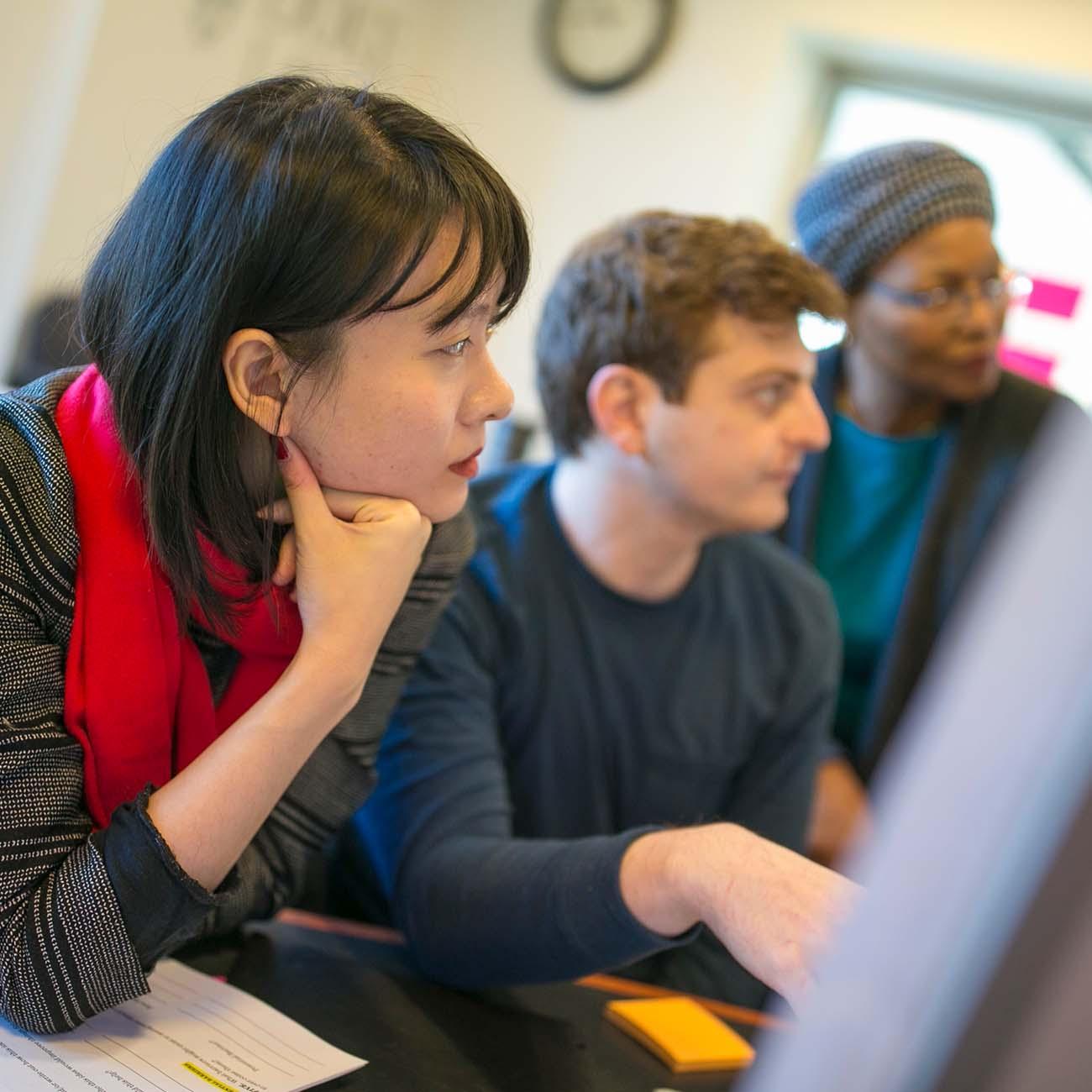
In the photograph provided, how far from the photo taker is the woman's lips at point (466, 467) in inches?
39.9

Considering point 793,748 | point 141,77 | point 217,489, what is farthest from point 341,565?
point 141,77

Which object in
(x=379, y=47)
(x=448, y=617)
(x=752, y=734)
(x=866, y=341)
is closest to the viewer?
(x=448, y=617)

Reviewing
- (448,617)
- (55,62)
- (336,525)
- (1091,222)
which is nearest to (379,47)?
(55,62)

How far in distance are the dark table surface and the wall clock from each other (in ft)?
10.1

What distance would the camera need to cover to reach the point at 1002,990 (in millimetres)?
300

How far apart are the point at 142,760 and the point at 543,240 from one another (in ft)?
10.3

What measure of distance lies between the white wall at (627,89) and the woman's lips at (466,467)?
2.22 m

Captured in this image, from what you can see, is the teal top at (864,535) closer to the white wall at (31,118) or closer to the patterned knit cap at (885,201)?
the patterned knit cap at (885,201)

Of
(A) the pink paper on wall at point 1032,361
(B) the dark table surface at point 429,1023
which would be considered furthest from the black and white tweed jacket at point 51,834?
(A) the pink paper on wall at point 1032,361

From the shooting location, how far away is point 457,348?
951 millimetres

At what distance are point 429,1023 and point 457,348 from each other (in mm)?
488

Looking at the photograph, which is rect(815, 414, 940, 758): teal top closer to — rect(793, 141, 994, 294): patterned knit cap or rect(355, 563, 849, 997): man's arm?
rect(793, 141, 994, 294): patterned knit cap

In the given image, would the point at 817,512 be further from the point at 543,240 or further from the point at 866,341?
the point at 543,240

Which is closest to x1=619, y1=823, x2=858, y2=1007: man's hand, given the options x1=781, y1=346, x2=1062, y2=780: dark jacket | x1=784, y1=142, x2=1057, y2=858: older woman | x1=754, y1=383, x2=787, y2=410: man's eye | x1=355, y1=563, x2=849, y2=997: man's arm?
x1=355, y1=563, x2=849, y2=997: man's arm
